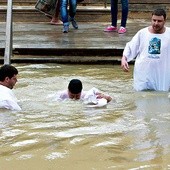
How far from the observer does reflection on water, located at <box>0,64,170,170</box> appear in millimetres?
6035

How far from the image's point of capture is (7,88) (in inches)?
324

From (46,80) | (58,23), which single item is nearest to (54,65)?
(46,80)

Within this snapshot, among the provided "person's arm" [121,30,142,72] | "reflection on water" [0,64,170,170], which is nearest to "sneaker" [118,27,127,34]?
"reflection on water" [0,64,170,170]

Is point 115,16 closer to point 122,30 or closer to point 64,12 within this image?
point 122,30

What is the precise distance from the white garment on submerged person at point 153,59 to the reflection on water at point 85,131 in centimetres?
24

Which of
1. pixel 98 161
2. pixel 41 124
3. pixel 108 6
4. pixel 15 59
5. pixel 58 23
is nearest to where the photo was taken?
pixel 98 161

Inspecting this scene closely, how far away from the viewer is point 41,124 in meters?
7.55

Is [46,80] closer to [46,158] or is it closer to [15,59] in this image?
[15,59]

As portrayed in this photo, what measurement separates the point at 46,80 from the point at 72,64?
176 cm

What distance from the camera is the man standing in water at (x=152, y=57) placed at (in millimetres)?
9711

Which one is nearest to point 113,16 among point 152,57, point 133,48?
point 133,48

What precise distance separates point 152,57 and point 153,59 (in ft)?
0.12

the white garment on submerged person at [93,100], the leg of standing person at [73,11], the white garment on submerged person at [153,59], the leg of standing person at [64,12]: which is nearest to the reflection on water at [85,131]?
the white garment on submerged person at [93,100]

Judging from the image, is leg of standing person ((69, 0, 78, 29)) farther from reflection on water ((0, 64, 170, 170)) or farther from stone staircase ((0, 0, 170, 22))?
reflection on water ((0, 64, 170, 170))
